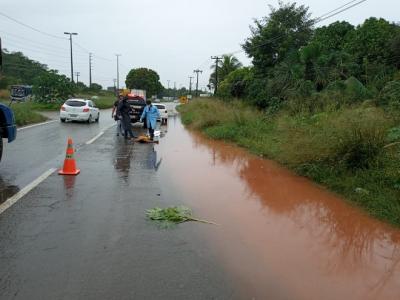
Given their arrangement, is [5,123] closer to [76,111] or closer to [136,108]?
[136,108]

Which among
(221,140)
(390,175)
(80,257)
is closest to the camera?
(80,257)

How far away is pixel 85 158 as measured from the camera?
11812mm

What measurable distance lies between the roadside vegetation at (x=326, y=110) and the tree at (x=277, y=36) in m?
0.08

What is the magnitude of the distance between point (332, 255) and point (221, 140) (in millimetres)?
13036

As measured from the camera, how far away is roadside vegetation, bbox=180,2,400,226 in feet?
29.3

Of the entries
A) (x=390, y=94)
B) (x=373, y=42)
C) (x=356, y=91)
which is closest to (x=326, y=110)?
(x=390, y=94)

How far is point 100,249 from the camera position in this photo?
16.4 ft

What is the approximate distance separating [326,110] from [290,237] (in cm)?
790

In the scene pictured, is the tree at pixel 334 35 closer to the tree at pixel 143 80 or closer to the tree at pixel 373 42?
the tree at pixel 373 42

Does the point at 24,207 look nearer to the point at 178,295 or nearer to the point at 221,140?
the point at 178,295

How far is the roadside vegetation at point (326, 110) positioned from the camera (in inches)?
352

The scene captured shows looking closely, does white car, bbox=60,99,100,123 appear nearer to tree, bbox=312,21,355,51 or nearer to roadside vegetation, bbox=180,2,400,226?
roadside vegetation, bbox=180,2,400,226

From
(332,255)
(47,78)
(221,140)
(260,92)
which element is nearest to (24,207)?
(332,255)

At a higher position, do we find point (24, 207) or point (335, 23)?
point (335, 23)
